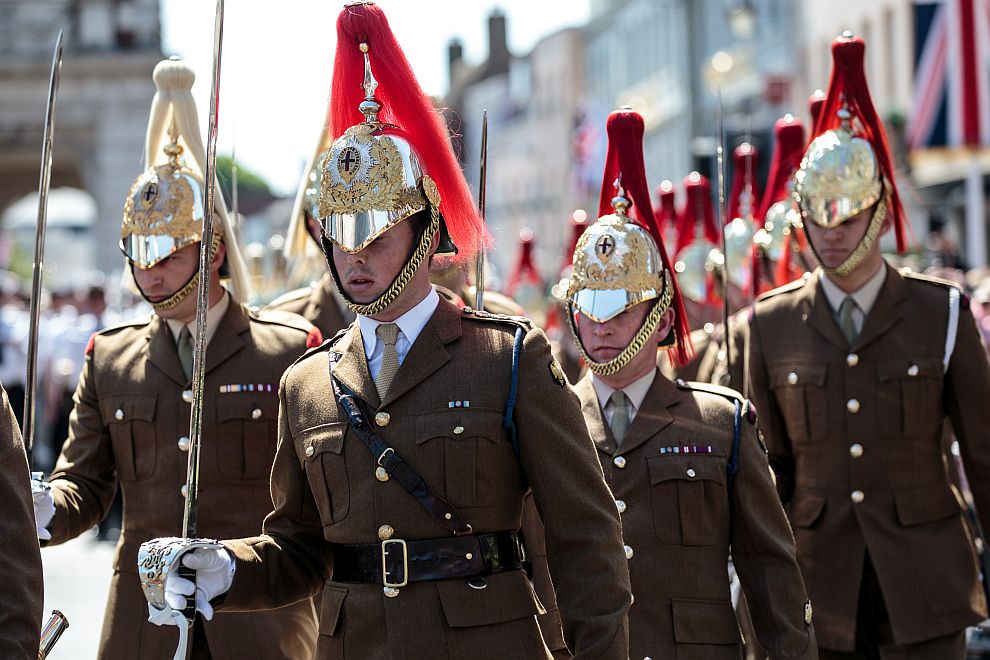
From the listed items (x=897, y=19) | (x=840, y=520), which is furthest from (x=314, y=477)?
(x=897, y=19)

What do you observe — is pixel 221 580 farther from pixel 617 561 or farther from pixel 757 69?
pixel 757 69

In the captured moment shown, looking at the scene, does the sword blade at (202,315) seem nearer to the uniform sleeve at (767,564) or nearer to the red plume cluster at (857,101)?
the uniform sleeve at (767,564)

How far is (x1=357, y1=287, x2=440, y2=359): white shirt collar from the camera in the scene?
471 cm

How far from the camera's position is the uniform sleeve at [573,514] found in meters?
4.44

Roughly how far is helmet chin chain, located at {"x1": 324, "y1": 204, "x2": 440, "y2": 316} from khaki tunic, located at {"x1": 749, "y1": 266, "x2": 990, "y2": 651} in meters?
2.69

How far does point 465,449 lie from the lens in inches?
179

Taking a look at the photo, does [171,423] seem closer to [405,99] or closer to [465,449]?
[405,99]

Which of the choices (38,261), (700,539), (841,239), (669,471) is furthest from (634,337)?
(38,261)

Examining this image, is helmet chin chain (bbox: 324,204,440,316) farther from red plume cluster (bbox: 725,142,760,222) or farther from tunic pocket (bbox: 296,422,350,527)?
red plume cluster (bbox: 725,142,760,222)

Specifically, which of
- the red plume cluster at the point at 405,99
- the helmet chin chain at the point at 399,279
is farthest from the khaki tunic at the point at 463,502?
the red plume cluster at the point at 405,99

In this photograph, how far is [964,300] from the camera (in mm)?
7055

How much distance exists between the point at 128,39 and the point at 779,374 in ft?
106

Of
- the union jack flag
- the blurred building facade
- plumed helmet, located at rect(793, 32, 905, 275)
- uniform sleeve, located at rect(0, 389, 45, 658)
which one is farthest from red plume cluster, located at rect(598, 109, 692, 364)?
the blurred building facade

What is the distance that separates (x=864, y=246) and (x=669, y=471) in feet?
5.14
